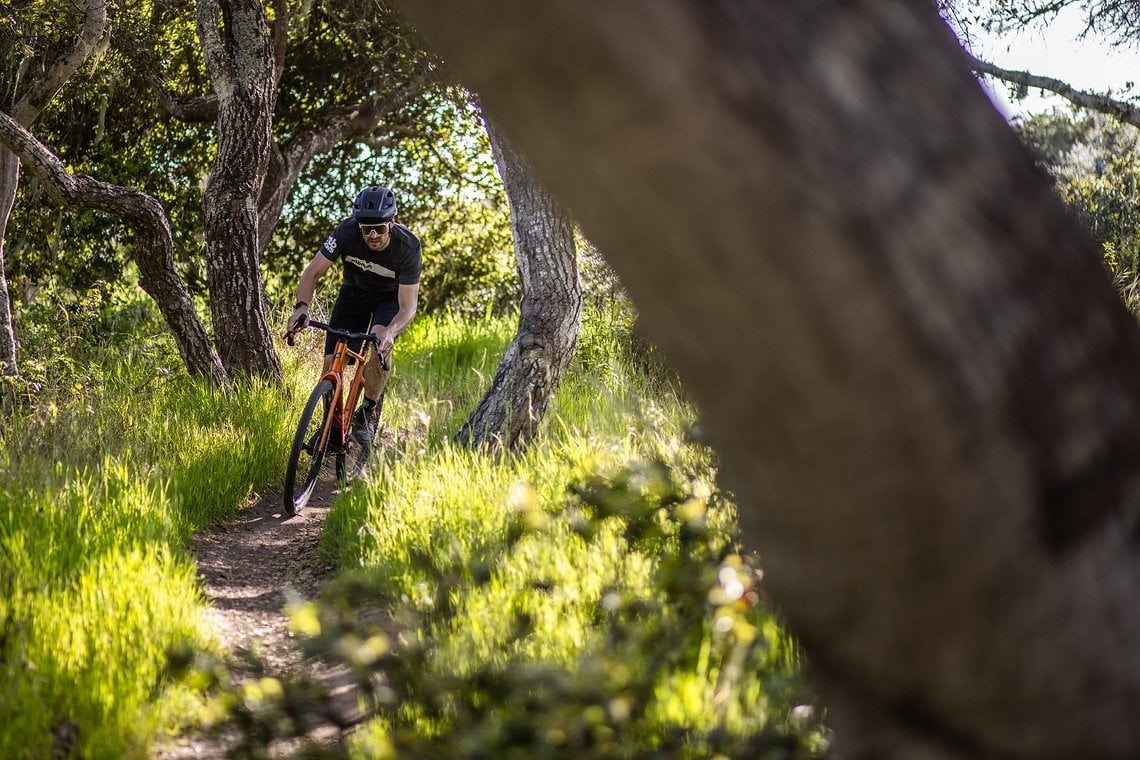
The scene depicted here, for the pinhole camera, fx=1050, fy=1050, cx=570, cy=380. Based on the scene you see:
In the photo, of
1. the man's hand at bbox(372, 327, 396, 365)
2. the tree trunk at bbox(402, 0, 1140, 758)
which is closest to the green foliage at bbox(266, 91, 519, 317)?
the man's hand at bbox(372, 327, 396, 365)

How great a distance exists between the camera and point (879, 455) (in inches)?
58.4

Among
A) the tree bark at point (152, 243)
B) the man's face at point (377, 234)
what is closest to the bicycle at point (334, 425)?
the man's face at point (377, 234)

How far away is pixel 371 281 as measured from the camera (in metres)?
7.51

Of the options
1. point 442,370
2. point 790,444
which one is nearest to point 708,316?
point 790,444

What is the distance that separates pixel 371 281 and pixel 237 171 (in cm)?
262

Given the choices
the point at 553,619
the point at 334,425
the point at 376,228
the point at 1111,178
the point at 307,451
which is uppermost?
the point at 1111,178

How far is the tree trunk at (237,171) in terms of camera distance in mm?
9266

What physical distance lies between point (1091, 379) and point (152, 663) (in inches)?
123

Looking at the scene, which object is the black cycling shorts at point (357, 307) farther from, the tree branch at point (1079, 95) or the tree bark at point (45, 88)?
the tree branch at point (1079, 95)

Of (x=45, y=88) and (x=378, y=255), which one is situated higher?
(x=45, y=88)

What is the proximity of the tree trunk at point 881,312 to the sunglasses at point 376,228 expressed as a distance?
5.35 metres

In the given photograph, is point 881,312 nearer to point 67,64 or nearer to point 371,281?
point 371,281

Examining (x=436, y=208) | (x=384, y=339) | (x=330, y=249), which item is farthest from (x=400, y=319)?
(x=436, y=208)

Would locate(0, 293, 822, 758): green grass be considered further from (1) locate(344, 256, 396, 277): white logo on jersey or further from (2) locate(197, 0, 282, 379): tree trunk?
(2) locate(197, 0, 282, 379): tree trunk
